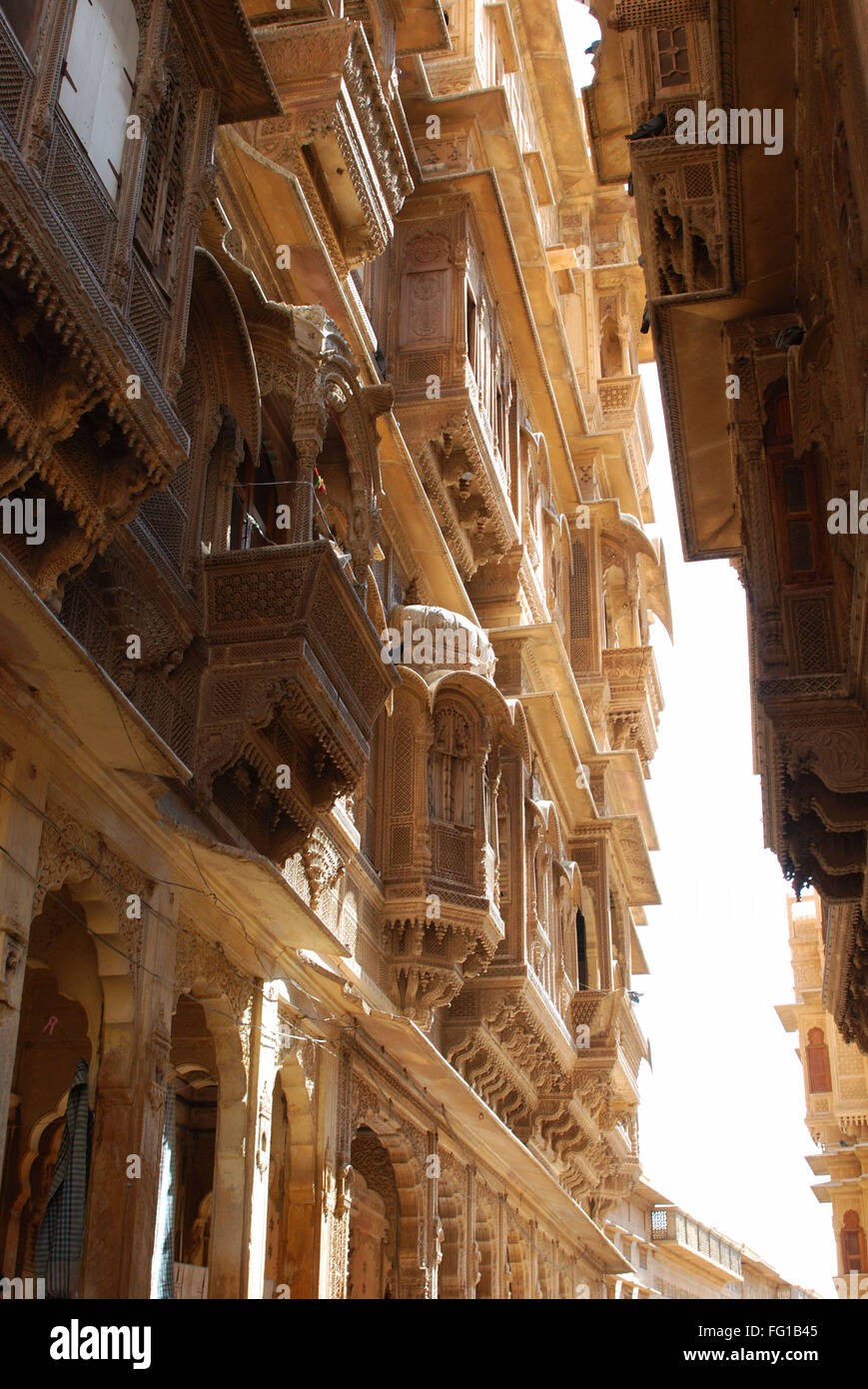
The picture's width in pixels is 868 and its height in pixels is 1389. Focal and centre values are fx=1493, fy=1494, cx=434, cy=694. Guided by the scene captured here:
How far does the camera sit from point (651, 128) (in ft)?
32.5

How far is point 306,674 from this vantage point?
8.47 meters

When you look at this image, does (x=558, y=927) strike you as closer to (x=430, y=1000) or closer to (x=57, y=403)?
(x=430, y=1000)

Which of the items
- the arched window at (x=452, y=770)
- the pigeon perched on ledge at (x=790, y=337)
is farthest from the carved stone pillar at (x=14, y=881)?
the arched window at (x=452, y=770)

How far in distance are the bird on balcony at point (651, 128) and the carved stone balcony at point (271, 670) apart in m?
3.75

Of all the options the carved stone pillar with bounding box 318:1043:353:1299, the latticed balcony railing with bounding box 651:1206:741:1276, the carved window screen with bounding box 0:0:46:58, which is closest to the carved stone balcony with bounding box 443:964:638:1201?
the carved stone pillar with bounding box 318:1043:353:1299

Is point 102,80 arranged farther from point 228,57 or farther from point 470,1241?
point 470,1241

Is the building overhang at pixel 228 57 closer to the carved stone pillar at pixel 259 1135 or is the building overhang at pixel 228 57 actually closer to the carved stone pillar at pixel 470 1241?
the carved stone pillar at pixel 259 1135

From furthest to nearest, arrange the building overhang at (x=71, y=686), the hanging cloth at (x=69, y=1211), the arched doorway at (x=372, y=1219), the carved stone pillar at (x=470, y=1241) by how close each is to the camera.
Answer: the carved stone pillar at (x=470, y=1241)
the arched doorway at (x=372, y=1219)
the hanging cloth at (x=69, y=1211)
the building overhang at (x=71, y=686)

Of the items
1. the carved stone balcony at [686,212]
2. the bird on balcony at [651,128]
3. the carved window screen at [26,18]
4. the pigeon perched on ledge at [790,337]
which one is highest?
the bird on balcony at [651,128]

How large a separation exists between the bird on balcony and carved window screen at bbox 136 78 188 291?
353 centimetres

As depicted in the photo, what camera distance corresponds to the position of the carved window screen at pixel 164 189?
7035mm

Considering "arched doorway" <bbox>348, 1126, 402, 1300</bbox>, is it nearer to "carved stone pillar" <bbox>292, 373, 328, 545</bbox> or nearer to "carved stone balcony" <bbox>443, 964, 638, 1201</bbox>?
"carved stone balcony" <bbox>443, 964, 638, 1201</bbox>
